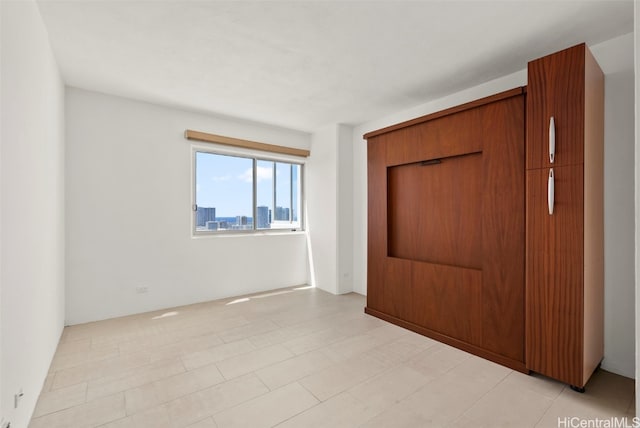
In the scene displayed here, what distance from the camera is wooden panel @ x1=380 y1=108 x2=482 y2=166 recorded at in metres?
2.68

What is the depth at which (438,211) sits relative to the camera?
3.04 metres

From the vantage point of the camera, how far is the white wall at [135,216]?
130 inches

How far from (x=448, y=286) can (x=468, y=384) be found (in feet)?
2.94

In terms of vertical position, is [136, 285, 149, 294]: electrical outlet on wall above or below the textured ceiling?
below

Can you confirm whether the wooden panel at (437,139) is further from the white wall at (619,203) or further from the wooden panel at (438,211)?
the white wall at (619,203)

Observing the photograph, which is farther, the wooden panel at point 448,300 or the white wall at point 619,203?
the wooden panel at point 448,300

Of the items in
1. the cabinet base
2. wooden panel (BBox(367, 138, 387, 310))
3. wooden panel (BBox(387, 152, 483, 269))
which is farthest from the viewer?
wooden panel (BBox(367, 138, 387, 310))

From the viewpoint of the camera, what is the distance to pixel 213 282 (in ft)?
13.8

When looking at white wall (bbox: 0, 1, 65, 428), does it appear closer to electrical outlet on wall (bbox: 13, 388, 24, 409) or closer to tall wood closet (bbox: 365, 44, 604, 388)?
electrical outlet on wall (bbox: 13, 388, 24, 409)

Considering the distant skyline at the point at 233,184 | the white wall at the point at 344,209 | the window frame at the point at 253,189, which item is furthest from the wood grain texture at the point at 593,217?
the distant skyline at the point at 233,184

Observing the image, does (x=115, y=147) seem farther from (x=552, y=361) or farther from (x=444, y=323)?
(x=552, y=361)

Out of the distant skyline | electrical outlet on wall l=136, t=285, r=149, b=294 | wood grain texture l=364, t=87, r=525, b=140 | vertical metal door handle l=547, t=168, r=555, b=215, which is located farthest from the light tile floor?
wood grain texture l=364, t=87, r=525, b=140

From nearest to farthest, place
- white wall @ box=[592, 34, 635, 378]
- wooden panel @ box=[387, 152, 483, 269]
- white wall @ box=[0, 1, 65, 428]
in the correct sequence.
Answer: white wall @ box=[0, 1, 65, 428], white wall @ box=[592, 34, 635, 378], wooden panel @ box=[387, 152, 483, 269]

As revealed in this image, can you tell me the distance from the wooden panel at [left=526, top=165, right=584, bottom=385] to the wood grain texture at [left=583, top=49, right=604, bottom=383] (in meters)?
0.06
